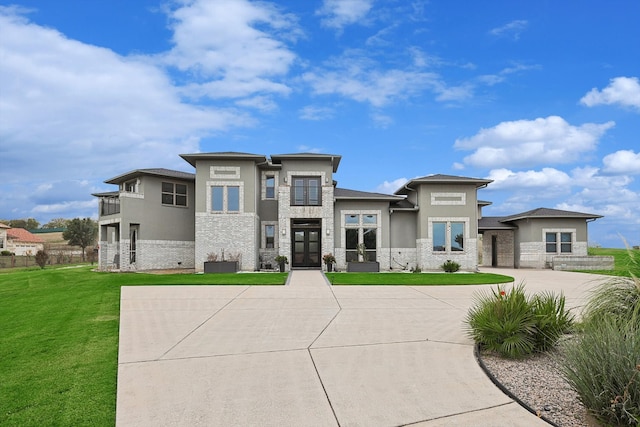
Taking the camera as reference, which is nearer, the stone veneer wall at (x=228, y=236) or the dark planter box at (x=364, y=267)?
the stone veneer wall at (x=228, y=236)

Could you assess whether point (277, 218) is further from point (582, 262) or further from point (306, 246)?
point (582, 262)

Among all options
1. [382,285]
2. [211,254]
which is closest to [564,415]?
[382,285]

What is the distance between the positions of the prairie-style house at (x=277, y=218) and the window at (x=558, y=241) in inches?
57.3

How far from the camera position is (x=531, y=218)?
30.8 metres

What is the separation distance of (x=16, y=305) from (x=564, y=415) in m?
14.0

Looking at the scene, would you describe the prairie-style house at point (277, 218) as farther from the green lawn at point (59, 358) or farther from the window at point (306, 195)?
the green lawn at point (59, 358)

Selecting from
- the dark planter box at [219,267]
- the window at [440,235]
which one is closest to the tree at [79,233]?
the dark planter box at [219,267]

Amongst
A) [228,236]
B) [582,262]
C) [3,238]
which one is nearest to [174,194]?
[228,236]

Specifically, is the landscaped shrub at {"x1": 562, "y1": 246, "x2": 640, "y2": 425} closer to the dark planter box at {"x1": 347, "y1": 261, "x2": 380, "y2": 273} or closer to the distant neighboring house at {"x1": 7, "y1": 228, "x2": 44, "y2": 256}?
the dark planter box at {"x1": 347, "y1": 261, "x2": 380, "y2": 273}

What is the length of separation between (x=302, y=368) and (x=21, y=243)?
218 feet

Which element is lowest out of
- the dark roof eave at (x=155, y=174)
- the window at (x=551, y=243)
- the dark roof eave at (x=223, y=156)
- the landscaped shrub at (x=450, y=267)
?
the landscaped shrub at (x=450, y=267)

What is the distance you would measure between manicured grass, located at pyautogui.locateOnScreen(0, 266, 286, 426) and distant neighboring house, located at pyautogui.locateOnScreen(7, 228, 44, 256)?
52888mm

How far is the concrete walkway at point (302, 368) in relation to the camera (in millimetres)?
4750

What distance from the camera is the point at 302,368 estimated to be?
6.35 m
